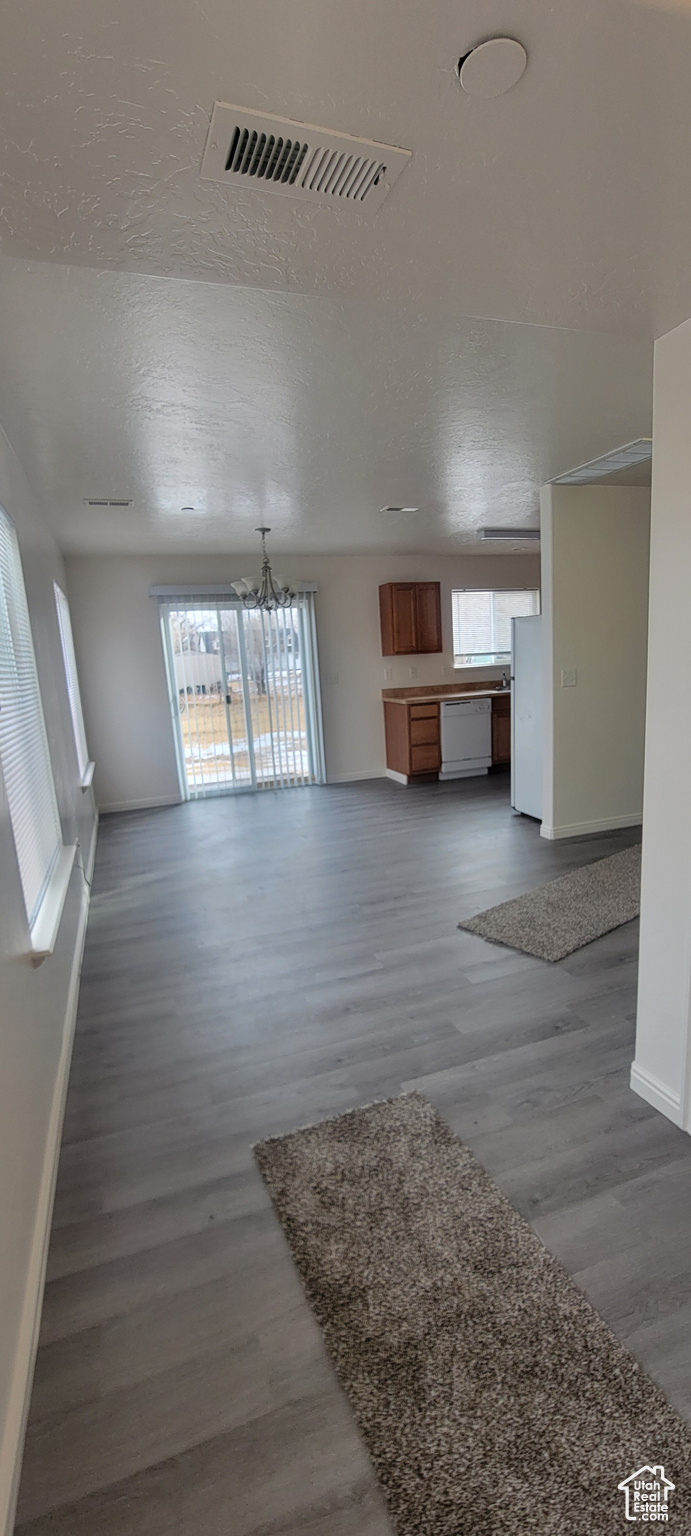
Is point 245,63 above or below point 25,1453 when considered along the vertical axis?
above

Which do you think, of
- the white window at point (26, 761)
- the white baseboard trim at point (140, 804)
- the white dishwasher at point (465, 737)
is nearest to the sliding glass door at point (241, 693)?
the white baseboard trim at point (140, 804)

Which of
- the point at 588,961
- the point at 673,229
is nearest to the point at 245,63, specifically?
the point at 673,229

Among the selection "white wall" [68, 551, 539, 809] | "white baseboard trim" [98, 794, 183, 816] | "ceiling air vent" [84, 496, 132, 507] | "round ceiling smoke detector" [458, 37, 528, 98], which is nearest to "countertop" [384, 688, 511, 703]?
"white wall" [68, 551, 539, 809]

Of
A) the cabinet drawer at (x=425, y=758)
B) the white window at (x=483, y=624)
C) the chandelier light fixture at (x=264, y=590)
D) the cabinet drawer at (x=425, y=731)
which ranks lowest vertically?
the cabinet drawer at (x=425, y=758)

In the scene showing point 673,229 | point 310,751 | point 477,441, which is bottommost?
point 310,751

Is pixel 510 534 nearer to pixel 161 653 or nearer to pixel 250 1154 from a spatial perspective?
pixel 161 653

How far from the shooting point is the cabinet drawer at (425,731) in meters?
6.83

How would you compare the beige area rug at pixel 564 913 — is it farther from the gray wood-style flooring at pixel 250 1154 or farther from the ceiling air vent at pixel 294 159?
the ceiling air vent at pixel 294 159

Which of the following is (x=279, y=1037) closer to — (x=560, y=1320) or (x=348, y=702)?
(x=560, y=1320)

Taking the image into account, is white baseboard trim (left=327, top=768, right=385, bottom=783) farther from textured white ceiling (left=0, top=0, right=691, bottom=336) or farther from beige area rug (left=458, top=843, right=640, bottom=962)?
textured white ceiling (left=0, top=0, right=691, bottom=336)

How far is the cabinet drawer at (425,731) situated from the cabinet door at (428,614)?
0.89 metres

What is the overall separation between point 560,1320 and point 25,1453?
111cm

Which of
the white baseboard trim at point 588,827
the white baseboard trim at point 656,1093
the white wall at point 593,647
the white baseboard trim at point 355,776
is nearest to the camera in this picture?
the white baseboard trim at point 656,1093

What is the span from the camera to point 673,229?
130 centimetres
